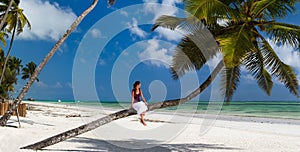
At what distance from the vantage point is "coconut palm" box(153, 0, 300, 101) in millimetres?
6574

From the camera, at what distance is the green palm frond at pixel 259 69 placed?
26.7ft

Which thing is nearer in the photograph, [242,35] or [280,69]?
[242,35]

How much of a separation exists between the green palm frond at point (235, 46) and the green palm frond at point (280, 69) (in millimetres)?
1445

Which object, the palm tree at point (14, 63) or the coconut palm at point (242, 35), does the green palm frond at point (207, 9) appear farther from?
the palm tree at point (14, 63)

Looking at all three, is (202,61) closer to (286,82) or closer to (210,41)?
(210,41)

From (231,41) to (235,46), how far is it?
19 cm

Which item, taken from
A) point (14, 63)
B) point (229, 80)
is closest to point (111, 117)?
point (229, 80)

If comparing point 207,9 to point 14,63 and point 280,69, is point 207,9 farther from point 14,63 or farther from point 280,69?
point 14,63

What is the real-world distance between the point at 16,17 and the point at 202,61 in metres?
13.6

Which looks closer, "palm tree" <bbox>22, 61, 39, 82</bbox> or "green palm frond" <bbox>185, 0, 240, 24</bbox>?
"green palm frond" <bbox>185, 0, 240, 24</bbox>

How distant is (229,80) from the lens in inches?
357

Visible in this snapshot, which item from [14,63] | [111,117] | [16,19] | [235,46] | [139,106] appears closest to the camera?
[235,46]

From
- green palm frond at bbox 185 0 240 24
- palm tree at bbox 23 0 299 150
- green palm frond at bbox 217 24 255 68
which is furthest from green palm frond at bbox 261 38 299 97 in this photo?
green palm frond at bbox 185 0 240 24

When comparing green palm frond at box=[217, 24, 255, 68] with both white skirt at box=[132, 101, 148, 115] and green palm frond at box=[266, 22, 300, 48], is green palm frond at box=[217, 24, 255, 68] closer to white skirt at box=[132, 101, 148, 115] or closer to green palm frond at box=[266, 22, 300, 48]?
green palm frond at box=[266, 22, 300, 48]
